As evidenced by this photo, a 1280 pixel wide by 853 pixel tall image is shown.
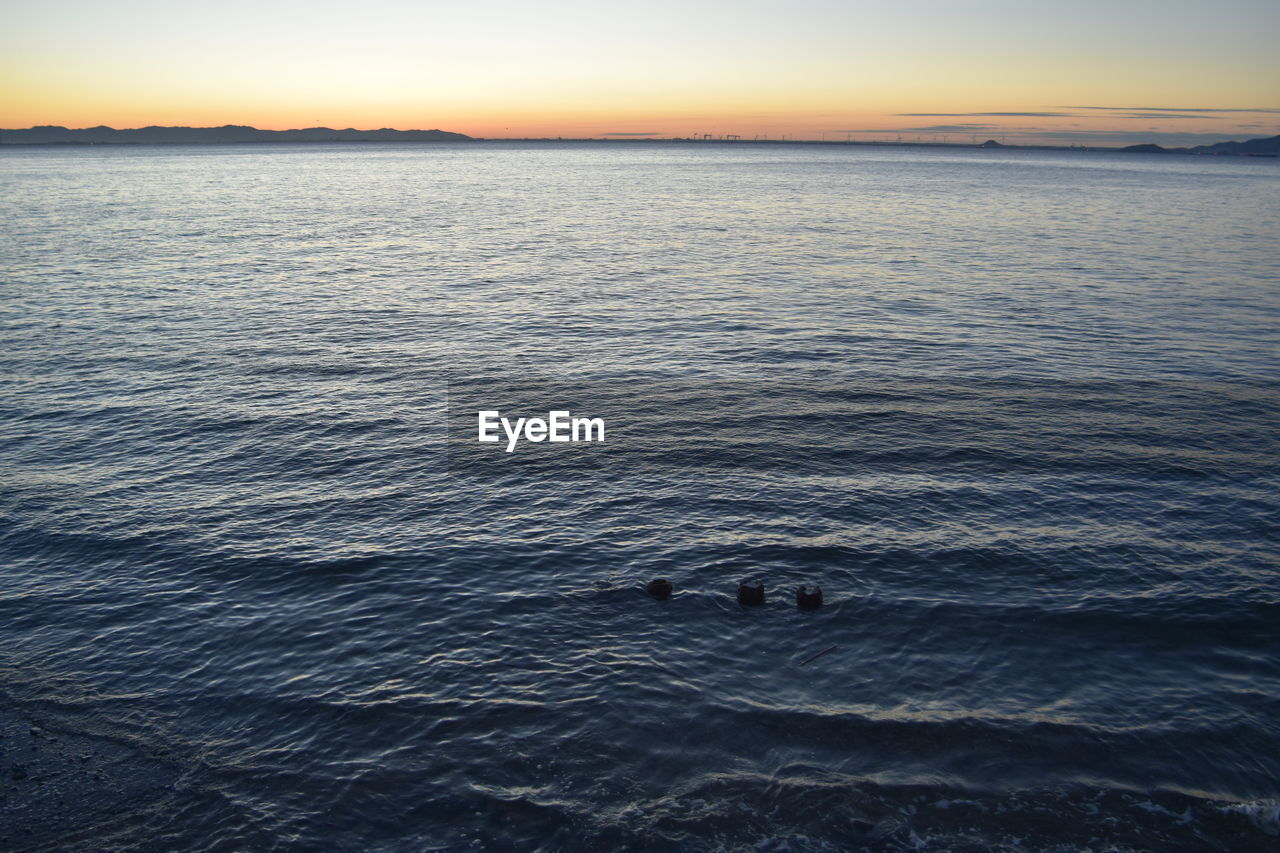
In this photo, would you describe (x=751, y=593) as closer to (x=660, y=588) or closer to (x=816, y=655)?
(x=660, y=588)

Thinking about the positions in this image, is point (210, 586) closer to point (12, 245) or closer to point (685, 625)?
point (685, 625)

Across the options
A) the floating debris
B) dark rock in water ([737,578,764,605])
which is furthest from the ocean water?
dark rock in water ([737,578,764,605])

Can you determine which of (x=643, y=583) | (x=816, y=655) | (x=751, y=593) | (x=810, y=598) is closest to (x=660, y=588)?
(x=643, y=583)

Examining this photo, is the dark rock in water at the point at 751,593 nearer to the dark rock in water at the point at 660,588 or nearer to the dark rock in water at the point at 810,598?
the dark rock in water at the point at 810,598

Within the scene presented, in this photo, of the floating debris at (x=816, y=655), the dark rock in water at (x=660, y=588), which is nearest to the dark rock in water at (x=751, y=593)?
the dark rock in water at (x=660, y=588)

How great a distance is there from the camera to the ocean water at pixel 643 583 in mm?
19234

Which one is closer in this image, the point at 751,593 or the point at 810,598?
the point at 810,598

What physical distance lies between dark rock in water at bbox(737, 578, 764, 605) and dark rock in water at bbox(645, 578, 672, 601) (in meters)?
2.41

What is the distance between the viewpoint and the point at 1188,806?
62.1 ft

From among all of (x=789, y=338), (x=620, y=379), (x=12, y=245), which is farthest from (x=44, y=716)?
(x=12, y=245)

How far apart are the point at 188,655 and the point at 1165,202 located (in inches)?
8094

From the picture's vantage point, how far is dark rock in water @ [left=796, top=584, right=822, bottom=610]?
87.5 feet

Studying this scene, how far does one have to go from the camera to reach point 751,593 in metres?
27.0

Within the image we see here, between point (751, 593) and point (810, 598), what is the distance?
1916 millimetres
